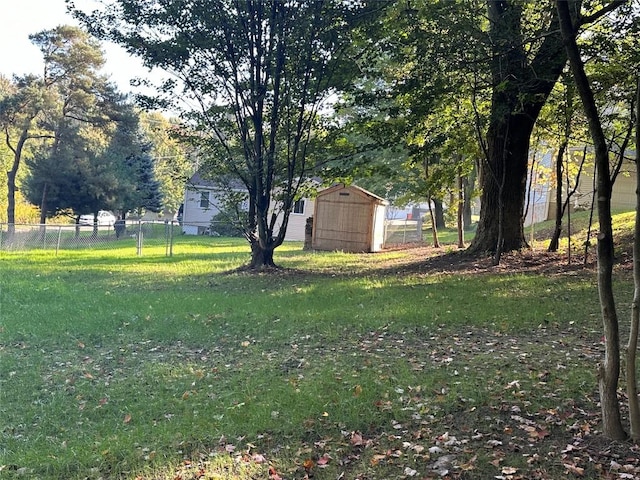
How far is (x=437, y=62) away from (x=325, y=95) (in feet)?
12.0

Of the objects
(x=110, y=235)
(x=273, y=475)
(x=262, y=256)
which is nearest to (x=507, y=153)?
(x=262, y=256)

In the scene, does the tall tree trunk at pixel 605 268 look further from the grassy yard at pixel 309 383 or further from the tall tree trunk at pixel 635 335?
the grassy yard at pixel 309 383

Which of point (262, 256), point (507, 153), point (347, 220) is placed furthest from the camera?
point (347, 220)

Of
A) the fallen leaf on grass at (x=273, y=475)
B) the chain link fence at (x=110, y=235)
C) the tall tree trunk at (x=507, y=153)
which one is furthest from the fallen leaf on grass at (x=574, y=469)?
the chain link fence at (x=110, y=235)

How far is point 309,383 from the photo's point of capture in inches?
189

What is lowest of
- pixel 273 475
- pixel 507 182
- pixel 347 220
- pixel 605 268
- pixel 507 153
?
pixel 273 475

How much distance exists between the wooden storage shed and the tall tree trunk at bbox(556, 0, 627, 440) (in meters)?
16.6

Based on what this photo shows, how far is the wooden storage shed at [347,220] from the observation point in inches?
791

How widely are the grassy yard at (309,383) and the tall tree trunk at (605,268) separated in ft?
0.69

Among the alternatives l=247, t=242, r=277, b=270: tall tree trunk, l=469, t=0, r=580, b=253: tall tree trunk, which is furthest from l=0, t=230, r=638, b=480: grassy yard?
l=247, t=242, r=277, b=270: tall tree trunk

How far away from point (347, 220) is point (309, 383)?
51.6 ft

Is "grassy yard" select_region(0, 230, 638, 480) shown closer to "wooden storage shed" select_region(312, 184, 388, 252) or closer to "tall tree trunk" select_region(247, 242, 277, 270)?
"tall tree trunk" select_region(247, 242, 277, 270)

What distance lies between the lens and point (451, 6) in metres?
8.72

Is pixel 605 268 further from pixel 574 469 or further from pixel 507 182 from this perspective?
pixel 507 182
